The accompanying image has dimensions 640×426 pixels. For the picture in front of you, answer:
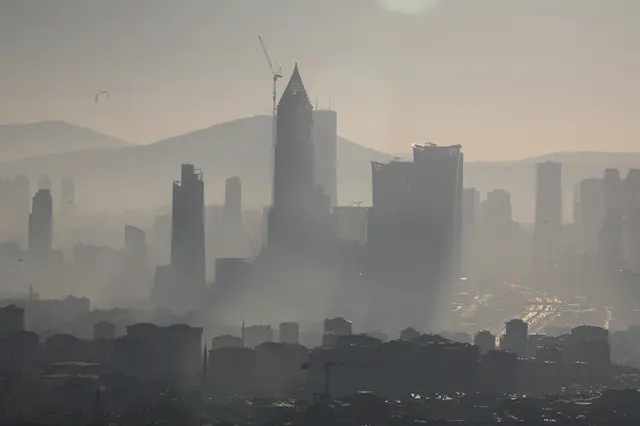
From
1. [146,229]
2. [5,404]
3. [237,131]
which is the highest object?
[237,131]

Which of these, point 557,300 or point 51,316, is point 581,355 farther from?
point 557,300

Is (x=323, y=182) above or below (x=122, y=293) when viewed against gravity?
above

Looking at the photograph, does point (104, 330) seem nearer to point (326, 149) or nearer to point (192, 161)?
point (326, 149)

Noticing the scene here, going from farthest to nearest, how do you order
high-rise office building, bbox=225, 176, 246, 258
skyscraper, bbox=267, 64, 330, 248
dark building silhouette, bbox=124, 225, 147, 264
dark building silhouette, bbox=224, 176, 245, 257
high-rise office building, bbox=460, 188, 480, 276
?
high-rise office building, bbox=460, 188, 480, 276 < dark building silhouette, bbox=224, 176, 245, 257 < high-rise office building, bbox=225, 176, 246, 258 < dark building silhouette, bbox=124, 225, 147, 264 < skyscraper, bbox=267, 64, 330, 248

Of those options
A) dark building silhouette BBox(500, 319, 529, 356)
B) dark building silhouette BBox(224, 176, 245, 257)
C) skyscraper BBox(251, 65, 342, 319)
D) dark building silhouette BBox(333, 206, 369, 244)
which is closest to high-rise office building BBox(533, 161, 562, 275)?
dark building silhouette BBox(333, 206, 369, 244)

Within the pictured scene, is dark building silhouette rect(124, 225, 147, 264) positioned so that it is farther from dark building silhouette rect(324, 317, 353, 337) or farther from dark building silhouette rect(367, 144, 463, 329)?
dark building silhouette rect(324, 317, 353, 337)

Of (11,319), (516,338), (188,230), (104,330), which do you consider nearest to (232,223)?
(188,230)

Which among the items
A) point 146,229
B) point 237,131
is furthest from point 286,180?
point 237,131
